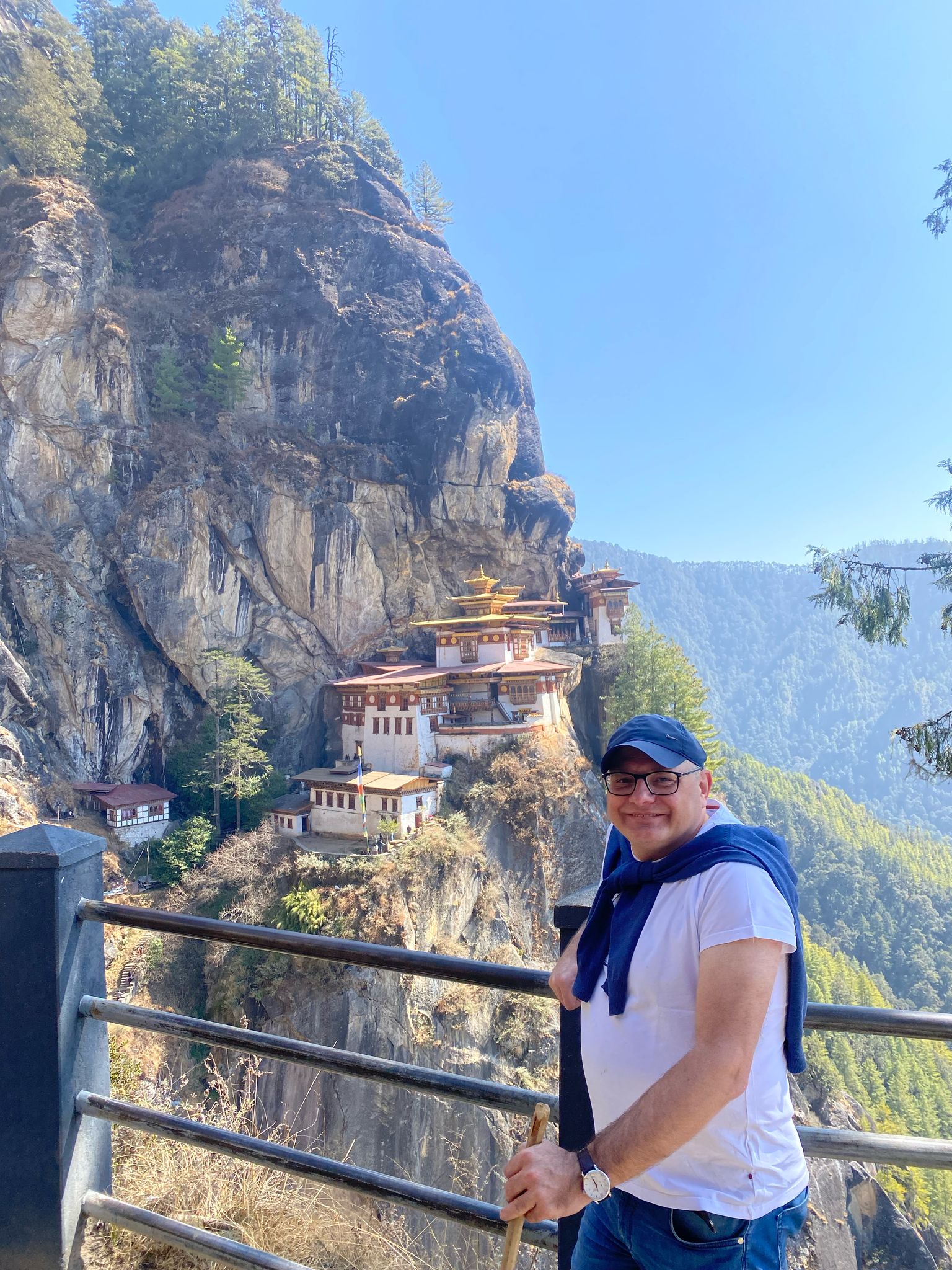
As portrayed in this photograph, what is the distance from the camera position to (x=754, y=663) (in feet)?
442

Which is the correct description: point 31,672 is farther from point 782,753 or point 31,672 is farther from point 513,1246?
point 782,753

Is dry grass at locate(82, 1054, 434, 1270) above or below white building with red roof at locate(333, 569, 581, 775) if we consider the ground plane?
below

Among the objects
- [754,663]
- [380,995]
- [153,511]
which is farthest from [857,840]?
[754,663]

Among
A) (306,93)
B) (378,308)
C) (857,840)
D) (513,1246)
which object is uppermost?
(306,93)

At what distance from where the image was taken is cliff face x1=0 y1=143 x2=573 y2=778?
21906 millimetres

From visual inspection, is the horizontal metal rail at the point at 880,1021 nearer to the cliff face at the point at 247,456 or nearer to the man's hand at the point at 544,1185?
the man's hand at the point at 544,1185

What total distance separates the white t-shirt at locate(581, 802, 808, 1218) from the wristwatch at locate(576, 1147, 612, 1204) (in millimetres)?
143

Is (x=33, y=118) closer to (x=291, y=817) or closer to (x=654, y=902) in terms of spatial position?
(x=291, y=817)

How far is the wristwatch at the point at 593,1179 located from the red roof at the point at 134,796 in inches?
844

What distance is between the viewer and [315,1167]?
2105mm

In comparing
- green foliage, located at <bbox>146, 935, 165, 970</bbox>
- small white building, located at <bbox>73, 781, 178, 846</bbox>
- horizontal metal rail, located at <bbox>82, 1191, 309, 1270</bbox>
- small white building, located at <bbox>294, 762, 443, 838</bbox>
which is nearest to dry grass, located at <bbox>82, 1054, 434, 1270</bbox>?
horizontal metal rail, located at <bbox>82, 1191, 309, 1270</bbox>

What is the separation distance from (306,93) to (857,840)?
60991 mm

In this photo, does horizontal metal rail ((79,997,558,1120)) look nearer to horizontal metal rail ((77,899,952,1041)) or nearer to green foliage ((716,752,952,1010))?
horizontal metal rail ((77,899,952,1041))

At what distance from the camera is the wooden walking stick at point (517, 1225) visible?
134cm
